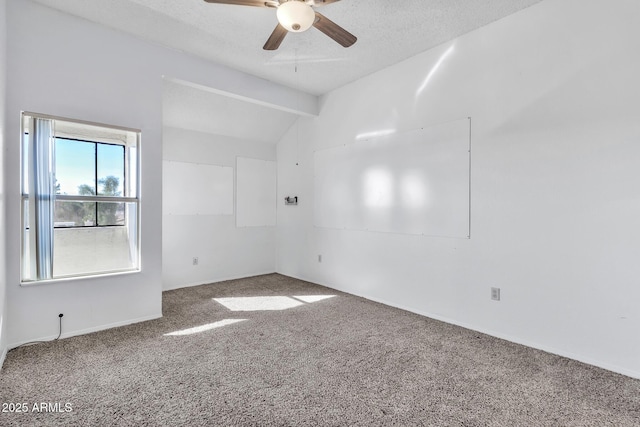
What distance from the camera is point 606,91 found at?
2.41 meters

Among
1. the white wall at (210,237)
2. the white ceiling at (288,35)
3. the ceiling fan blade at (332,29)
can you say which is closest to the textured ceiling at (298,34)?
the white ceiling at (288,35)

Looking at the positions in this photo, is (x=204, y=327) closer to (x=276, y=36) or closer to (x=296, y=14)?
(x=276, y=36)

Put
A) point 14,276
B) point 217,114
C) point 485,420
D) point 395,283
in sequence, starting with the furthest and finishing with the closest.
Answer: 1. point 217,114
2. point 395,283
3. point 14,276
4. point 485,420

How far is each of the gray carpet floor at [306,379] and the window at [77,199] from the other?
2.36 ft

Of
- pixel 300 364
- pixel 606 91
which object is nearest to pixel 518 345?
pixel 300 364

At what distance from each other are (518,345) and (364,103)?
10.5 ft

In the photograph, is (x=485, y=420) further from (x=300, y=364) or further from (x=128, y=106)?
(x=128, y=106)

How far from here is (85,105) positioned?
2.97m

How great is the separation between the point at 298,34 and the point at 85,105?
6.92 ft

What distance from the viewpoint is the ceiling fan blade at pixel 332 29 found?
7.60 feet

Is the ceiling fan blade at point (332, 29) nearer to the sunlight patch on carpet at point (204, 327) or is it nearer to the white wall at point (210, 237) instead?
the sunlight patch on carpet at point (204, 327)

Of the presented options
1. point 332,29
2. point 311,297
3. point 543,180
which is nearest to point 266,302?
point 311,297

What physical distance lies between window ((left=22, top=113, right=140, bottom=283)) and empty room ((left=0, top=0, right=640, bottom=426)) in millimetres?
18

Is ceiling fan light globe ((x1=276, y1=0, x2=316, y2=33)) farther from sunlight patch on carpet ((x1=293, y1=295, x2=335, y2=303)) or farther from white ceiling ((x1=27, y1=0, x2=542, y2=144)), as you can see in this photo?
sunlight patch on carpet ((x1=293, y1=295, x2=335, y2=303))
